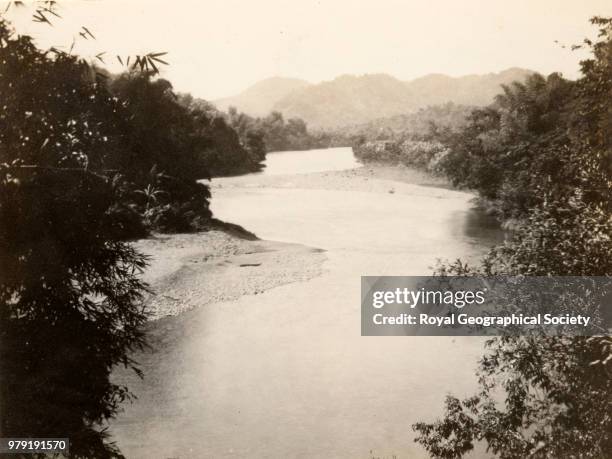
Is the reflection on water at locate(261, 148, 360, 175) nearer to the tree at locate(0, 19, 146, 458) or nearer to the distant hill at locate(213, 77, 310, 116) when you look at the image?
the distant hill at locate(213, 77, 310, 116)

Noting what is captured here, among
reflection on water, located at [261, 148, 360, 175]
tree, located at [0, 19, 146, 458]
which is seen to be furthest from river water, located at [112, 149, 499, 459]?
tree, located at [0, 19, 146, 458]

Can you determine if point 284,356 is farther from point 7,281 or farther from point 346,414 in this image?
point 7,281

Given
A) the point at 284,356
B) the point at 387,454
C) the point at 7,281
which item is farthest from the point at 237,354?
the point at 7,281

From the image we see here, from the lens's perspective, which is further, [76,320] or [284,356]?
[284,356]

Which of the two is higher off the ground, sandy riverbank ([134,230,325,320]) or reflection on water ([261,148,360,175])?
reflection on water ([261,148,360,175])

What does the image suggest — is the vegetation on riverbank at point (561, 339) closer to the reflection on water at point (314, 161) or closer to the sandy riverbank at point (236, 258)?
the sandy riverbank at point (236, 258)

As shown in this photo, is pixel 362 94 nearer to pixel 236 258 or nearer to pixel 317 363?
pixel 236 258
